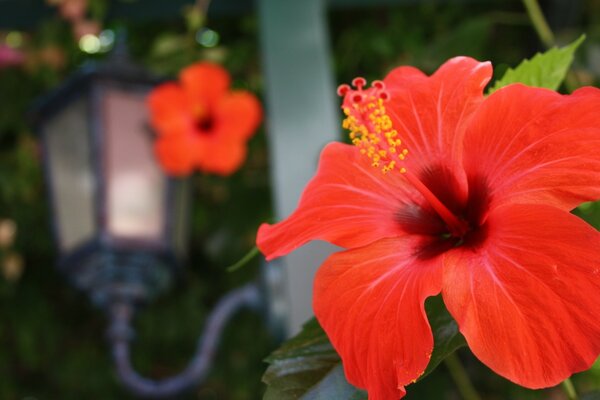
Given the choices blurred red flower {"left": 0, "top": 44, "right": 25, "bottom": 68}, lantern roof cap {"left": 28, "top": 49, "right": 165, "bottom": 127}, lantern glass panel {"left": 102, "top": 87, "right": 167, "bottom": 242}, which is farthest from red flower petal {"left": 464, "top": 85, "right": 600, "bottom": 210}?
blurred red flower {"left": 0, "top": 44, "right": 25, "bottom": 68}

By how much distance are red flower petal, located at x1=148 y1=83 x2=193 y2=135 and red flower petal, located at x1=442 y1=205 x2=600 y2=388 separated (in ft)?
5.09

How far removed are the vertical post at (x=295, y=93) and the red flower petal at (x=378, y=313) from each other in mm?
960

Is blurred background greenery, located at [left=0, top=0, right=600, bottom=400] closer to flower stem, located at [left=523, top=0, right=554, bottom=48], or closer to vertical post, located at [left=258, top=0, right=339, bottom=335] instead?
vertical post, located at [left=258, top=0, right=339, bottom=335]

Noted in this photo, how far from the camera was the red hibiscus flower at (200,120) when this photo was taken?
6.12 ft

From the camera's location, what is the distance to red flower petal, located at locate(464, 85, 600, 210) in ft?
1.07

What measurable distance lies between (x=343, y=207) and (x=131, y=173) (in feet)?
4.95

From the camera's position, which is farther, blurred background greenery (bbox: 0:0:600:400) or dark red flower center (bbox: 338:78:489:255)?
blurred background greenery (bbox: 0:0:600:400)

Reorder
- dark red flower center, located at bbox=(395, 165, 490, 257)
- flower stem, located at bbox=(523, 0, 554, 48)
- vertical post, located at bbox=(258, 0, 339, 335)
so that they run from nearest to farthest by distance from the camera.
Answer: dark red flower center, located at bbox=(395, 165, 490, 257), flower stem, located at bbox=(523, 0, 554, 48), vertical post, located at bbox=(258, 0, 339, 335)

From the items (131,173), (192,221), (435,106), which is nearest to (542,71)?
(435,106)

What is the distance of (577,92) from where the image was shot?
0.32 metres

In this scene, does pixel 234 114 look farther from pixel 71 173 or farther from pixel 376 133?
pixel 376 133

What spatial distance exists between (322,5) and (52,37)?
127 cm

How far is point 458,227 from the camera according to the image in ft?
1.32

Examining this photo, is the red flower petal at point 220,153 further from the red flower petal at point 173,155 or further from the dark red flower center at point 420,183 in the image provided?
the dark red flower center at point 420,183
